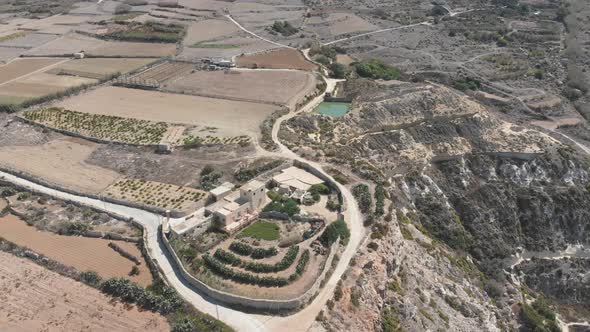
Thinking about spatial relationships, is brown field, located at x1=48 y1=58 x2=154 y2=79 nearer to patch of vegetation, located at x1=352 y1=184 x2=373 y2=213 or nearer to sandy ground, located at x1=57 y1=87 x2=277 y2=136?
sandy ground, located at x1=57 y1=87 x2=277 y2=136

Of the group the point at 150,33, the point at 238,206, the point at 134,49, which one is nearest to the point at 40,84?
the point at 134,49

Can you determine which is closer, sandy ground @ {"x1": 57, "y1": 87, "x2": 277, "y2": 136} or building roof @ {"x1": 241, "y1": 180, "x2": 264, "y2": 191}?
building roof @ {"x1": 241, "y1": 180, "x2": 264, "y2": 191}

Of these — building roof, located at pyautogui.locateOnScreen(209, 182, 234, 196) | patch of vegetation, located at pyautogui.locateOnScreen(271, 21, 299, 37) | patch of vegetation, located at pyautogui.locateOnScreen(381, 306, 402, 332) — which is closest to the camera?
patch of vegetation, located at pyautogui.locateOnScreen(381, 306, 402, 332)

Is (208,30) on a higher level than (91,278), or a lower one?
lower

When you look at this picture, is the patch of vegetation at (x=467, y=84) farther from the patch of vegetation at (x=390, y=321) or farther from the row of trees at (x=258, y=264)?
the row of trees at (x=258, y=264)

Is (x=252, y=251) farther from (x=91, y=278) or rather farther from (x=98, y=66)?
(x=98, y=66)

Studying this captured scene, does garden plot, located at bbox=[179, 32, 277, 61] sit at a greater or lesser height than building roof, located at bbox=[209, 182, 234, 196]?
lesser

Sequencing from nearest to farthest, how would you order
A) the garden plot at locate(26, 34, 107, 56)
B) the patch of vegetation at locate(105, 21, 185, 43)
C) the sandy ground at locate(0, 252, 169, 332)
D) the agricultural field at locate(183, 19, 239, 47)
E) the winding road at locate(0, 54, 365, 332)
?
the winding road at locate(0, 54, 365, 332)
the sandy ground at locate(0, 252, 169, 332)
the garden plot at locate(26, 34, 107, 56)
the patch of vegetation at locate(105, 21, 185, 43)
the agricultural field at locate(183, 19, 239, 47)

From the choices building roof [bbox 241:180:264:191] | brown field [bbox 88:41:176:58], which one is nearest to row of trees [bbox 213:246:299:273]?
building roof [bbox 241:180:264:191]

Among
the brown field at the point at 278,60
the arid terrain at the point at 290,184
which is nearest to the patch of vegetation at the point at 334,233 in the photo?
the arid terrain at the point at 290,184
